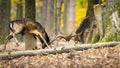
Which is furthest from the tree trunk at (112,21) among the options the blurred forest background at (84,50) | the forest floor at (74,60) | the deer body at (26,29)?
the deer body at (26,29)

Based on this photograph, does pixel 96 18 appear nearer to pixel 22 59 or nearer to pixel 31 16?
pixel 31 16

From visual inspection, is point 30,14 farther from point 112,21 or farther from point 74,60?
point 74,60

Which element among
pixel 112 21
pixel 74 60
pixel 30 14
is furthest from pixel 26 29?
pixel 74 60

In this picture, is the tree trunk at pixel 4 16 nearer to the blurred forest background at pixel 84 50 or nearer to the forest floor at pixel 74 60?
the blurred forest background at pixel 84 50

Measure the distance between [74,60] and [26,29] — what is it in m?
3.61

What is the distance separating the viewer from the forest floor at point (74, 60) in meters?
11.0

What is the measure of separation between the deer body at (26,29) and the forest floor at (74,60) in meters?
2.18

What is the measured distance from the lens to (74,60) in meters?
11.2

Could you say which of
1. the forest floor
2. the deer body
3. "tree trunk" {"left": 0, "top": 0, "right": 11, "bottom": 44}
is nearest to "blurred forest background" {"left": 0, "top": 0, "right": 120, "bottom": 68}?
the forest floor

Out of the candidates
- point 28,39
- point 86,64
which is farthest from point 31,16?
point 86,64

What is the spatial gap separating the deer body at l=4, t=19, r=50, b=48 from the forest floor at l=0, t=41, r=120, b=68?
7.15 ft

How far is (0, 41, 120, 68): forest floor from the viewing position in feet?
36.0

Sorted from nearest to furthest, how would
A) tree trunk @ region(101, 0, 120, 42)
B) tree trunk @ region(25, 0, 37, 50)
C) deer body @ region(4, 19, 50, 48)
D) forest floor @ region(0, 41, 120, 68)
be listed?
forest floor @ region(0, 41, 120, 68) → tree trunk @ region(101, 0, 120, 42) → deer body @ region(4, 19, 50, 48) → tree trunk @ region(25, 0, 37, 50)

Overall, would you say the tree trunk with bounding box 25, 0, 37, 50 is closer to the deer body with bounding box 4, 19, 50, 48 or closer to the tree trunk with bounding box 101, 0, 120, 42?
the deer body with bounding box 4, 19, 50, 48
